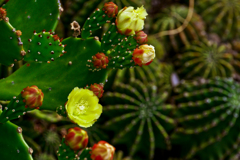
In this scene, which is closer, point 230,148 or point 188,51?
point 230,148

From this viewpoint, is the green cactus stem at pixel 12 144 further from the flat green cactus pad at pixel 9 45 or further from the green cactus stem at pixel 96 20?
the green cactus stem at pixel 96 20

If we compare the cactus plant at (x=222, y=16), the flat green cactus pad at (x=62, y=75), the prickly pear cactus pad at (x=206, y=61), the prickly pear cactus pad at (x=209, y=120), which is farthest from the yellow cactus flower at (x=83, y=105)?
the cactus plant at (x=222, y=16)

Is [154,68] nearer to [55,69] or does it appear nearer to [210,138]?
[210,138]

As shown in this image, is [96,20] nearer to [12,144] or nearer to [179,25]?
[12,144]

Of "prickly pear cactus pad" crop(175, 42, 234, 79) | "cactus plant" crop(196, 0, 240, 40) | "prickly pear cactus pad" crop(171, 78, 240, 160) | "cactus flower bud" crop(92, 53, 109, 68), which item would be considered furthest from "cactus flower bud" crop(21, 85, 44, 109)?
"cactus plant" crop(196, 0, 240, 40)

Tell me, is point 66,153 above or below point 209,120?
above

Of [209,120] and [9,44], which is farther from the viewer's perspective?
[209,120]

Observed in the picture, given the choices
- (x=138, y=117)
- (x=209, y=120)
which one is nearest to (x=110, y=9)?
(x=138, y=117)

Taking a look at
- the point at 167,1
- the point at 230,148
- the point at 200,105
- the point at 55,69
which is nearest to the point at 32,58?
the point at 55,69
